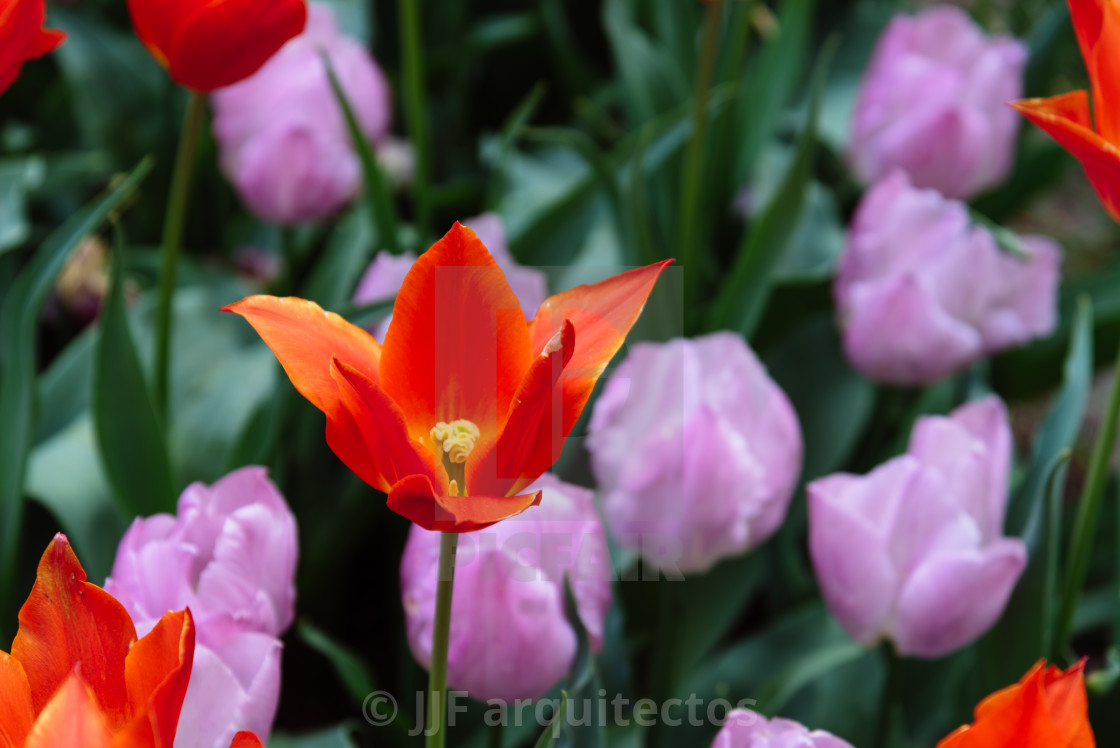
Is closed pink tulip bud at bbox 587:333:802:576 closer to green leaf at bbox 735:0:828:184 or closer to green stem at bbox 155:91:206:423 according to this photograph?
green stem at bbox 155:91:206:423

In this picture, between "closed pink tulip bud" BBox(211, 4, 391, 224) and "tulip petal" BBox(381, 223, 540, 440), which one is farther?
"closed pink tulip bud" BBox(211, 4, 391, 224)

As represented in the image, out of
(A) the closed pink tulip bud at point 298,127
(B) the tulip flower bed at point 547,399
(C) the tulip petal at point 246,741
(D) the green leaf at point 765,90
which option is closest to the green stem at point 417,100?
(B) the tulip flower bed at point 547,399

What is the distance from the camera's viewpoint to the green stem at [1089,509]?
1.30ft

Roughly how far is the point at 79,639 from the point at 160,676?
3 centimetres

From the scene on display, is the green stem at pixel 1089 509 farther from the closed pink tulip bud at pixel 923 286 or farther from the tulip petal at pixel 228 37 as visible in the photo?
the tulip petal at pixel 228 37

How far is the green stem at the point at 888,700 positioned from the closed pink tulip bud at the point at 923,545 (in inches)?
0.9

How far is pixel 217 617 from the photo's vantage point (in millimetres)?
343

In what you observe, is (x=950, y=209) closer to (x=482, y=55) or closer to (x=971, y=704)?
(x=971, y=704)

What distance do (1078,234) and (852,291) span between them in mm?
964

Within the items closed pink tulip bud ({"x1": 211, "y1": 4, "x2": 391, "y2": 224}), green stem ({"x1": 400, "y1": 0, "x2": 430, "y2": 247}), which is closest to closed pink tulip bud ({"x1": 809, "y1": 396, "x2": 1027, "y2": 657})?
green stem ({"x1": 400, "y1": 0, "x2": 430, "y2": 247})

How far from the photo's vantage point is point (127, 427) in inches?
20.0

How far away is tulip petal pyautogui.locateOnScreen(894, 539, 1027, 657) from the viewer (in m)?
0.42

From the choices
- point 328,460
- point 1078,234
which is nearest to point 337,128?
point 328,460

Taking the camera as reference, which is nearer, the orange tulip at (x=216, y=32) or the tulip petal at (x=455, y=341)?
the tulip petal at (x=455, y=341)
